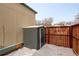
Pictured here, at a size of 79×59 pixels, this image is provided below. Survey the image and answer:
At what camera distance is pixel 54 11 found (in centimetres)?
395

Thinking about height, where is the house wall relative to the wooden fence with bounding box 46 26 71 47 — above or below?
above

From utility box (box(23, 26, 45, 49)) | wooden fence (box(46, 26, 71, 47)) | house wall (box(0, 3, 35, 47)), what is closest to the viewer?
house wall (box(0, 3, 35, 47))

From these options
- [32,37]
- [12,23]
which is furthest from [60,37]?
[12,23]

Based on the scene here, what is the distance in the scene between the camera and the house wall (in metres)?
3.80

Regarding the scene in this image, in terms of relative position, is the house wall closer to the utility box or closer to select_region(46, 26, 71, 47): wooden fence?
the utility box

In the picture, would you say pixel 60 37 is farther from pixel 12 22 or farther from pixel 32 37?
pixel 12 22

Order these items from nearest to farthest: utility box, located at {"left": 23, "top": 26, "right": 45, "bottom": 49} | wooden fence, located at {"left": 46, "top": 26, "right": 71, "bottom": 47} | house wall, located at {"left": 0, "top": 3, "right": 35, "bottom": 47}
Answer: house wall, located at {"left": 0, "top": 3, "right": 35, "bottom": 47} < utility box, located at {"left": 23, "top": 26, "right": 45, "bottom": 49} < wooden fence, located at {"left": 46, "top": 26, "right": 71, "bottom": 47}

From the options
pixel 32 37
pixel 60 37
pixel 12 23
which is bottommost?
pixel 60 37

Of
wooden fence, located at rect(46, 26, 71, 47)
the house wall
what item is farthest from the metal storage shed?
wooden fence, located at rect(46, 26, 71, 47)

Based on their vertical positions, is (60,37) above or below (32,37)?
below

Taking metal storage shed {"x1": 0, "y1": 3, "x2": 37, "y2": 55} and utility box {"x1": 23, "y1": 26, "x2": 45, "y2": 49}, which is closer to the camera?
metal storage shed {"x1": 0, "y1": 3, "x2": 37, "y2": 55}

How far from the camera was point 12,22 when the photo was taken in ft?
14.1

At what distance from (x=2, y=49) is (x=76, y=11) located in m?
2.28

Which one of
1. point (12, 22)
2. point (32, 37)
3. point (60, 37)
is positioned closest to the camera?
point (12, 22)
